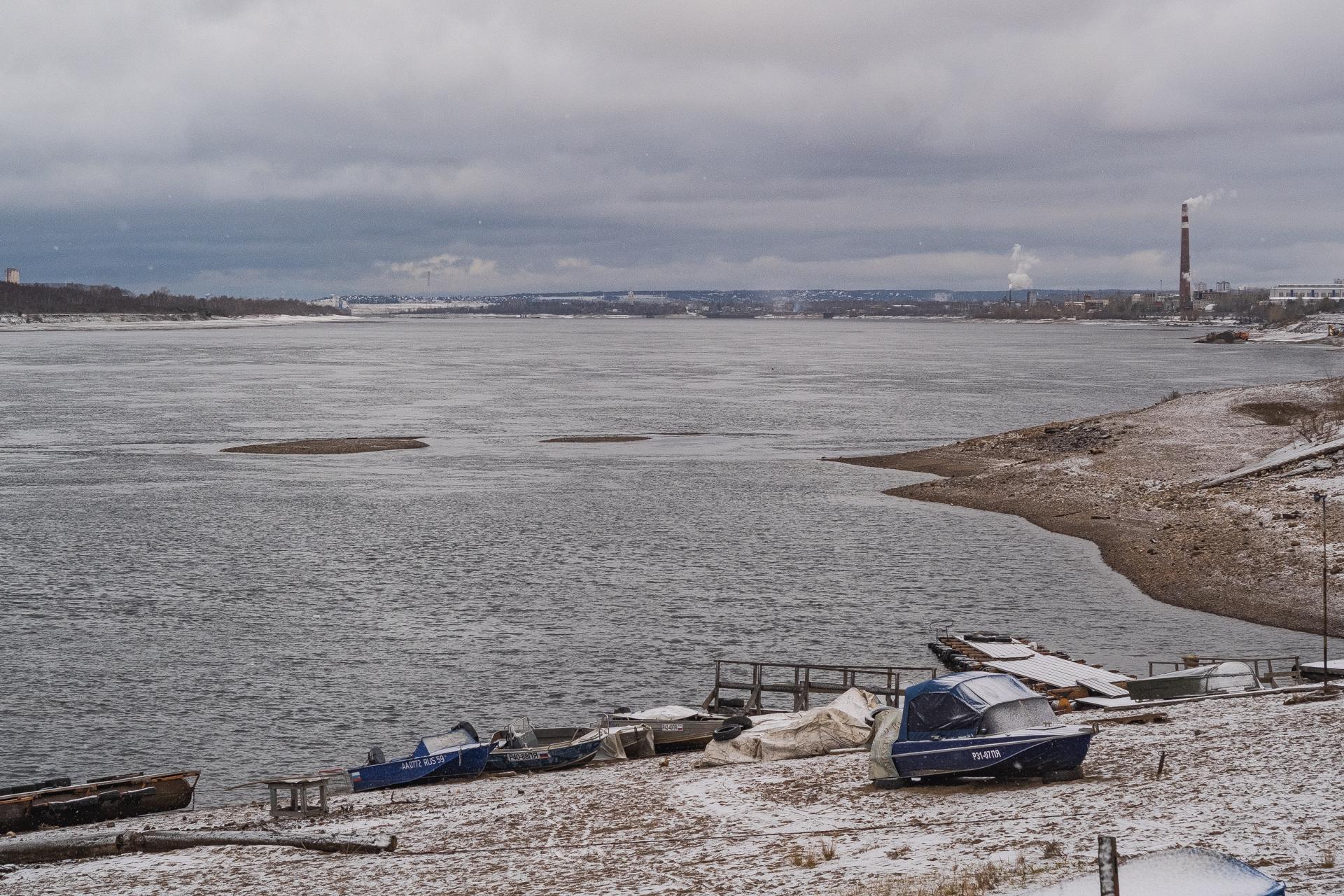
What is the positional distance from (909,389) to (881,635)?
118755 mm

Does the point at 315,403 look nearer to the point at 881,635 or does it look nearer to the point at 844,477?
the point at 844,477

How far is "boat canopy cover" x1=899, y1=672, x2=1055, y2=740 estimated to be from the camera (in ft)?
74.4

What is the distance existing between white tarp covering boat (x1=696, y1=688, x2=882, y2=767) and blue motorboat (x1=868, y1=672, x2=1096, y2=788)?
14.9 feet

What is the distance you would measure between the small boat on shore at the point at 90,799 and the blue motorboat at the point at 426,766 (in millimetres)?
3509

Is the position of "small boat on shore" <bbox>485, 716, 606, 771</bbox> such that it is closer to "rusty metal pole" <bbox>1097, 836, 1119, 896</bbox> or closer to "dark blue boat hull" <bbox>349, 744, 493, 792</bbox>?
"dark blue boat hull" <bbox>349, 744, 493, 792</bbox>

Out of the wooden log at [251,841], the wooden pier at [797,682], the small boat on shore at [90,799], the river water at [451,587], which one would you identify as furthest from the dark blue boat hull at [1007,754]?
the small boat on shore at [90,799]

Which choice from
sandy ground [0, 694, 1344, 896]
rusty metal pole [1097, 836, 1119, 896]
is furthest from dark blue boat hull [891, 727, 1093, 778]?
rusty metal pole [1097, 836, 1119, 896]

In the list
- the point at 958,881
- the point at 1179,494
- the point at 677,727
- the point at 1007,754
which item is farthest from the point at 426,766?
the point at 1179,494

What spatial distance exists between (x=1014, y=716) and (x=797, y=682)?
456 inches

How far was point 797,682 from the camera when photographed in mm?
33938

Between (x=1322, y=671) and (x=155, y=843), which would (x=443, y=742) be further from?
(x=1322, y=671)

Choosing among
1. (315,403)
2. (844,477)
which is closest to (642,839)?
(844,477)

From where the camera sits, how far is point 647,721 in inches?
1227

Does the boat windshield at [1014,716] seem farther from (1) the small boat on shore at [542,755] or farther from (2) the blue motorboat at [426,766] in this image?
(2) the blue motorboat at [426,766]
